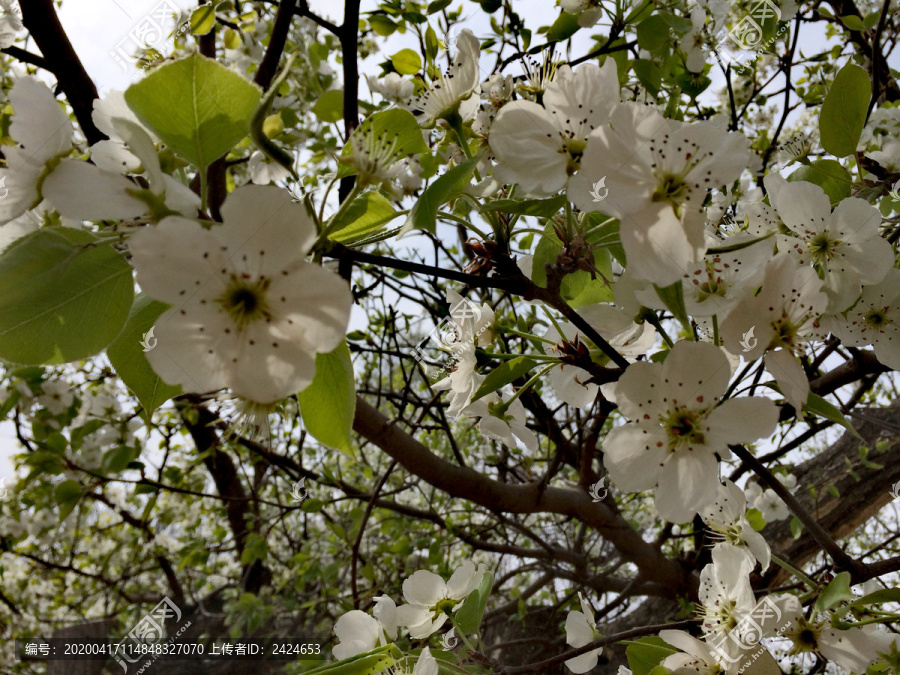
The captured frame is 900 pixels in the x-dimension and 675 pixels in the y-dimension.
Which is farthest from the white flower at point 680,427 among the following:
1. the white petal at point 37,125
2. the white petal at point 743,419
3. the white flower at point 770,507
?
the white flower at point 770,507

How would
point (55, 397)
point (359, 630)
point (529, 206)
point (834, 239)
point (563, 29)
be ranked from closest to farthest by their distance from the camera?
point (529, 206)
point (834, 239)
point (359, 630)
point (563, 29)
point (55, 397)

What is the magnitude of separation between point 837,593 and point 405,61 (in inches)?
43.3

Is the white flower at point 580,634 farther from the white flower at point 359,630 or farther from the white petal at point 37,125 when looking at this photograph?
the white petal at point 37,125

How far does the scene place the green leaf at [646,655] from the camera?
2.28 feet

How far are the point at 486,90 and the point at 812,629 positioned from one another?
84 centimetres

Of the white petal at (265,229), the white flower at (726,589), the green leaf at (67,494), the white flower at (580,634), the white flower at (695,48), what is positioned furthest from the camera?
the white flower at (695,48)

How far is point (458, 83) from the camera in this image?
0.74 meters

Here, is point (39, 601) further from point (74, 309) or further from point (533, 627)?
point (74, 309)

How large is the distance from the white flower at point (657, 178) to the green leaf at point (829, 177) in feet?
1.29

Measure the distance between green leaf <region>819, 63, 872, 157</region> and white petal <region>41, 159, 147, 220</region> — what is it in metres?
0.79

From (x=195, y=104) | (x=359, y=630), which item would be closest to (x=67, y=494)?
(x=359, y=630)

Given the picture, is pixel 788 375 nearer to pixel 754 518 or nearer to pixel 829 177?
pixel 829 177

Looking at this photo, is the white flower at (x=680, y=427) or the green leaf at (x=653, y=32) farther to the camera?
the green leaf at (x=653, y=32)

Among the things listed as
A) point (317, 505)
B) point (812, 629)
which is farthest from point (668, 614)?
point (812, 629)
